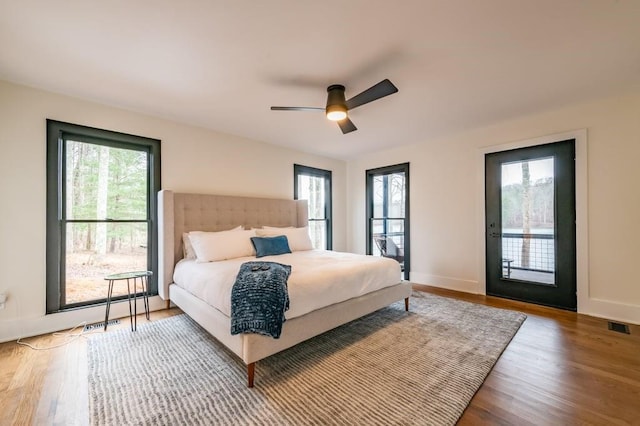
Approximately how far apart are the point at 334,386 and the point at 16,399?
2.15 meters

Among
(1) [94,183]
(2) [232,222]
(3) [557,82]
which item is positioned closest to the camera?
(3) [557,82]

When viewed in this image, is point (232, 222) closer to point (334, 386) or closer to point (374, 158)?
point (334, 386)

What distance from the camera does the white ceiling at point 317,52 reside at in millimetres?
1751

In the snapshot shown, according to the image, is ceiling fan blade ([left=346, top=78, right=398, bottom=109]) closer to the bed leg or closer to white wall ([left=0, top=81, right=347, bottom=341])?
the bed leg

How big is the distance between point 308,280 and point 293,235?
6.36 ft

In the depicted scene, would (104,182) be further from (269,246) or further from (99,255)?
(269,246)

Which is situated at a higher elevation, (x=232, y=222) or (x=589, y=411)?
(x=232, y=222)

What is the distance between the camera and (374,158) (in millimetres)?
5578

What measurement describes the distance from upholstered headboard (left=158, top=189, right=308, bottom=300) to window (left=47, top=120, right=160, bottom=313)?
268 mm

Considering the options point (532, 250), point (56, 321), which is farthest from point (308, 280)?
point (532, 250)

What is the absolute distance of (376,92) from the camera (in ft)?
7.53

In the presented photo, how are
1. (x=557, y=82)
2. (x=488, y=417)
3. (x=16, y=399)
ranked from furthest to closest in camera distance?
1. (x=557, y=82)
2. (x=16, y=399)
3. (x=488, y=417)

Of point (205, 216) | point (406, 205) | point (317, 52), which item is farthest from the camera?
point (406, 205)

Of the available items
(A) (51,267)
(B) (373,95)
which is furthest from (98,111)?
(B) (373,95)
